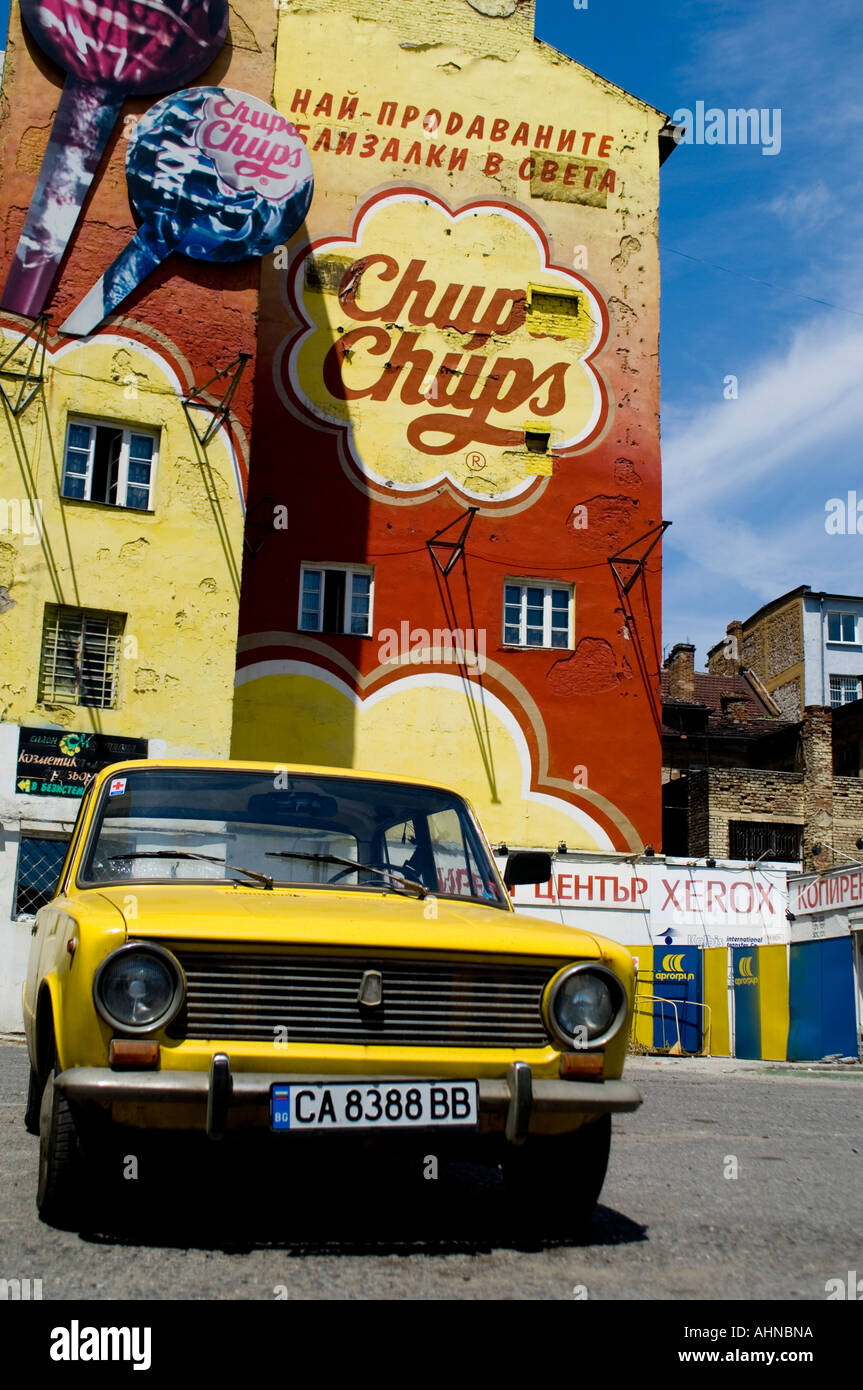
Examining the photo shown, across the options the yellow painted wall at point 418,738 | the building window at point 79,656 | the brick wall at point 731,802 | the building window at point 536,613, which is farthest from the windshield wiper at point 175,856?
the brick wall at point 731,802

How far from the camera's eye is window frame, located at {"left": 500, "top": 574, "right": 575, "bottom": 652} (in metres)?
24.1

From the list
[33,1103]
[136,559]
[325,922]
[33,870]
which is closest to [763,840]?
[136,559]

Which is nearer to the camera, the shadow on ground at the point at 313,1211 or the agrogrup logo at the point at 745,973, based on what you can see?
the shadow on ground at the point at 313,1211

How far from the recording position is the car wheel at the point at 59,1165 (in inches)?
175

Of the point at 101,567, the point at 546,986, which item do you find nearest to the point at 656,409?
the point at 101,567

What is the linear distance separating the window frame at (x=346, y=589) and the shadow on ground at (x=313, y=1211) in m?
17.5

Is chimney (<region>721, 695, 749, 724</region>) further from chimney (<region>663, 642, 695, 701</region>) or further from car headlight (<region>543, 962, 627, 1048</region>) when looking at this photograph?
car headlight (<region>543, 962, 627, 1048</region>)

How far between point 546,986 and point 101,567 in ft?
53.6

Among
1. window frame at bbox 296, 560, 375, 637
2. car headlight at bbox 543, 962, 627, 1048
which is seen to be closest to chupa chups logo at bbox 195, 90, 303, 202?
window frame at bbox 296, 560, 375, 637

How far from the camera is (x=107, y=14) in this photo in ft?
70.5

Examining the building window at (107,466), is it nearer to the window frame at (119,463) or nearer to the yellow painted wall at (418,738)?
the window frame at (119,463)

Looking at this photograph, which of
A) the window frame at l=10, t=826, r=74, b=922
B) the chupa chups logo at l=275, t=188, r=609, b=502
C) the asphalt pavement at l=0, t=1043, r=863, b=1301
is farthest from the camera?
the chupa chups logo at l=275, t=188, r=609, b=502

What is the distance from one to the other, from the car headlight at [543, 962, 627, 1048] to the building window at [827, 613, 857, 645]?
47564 millimetres
